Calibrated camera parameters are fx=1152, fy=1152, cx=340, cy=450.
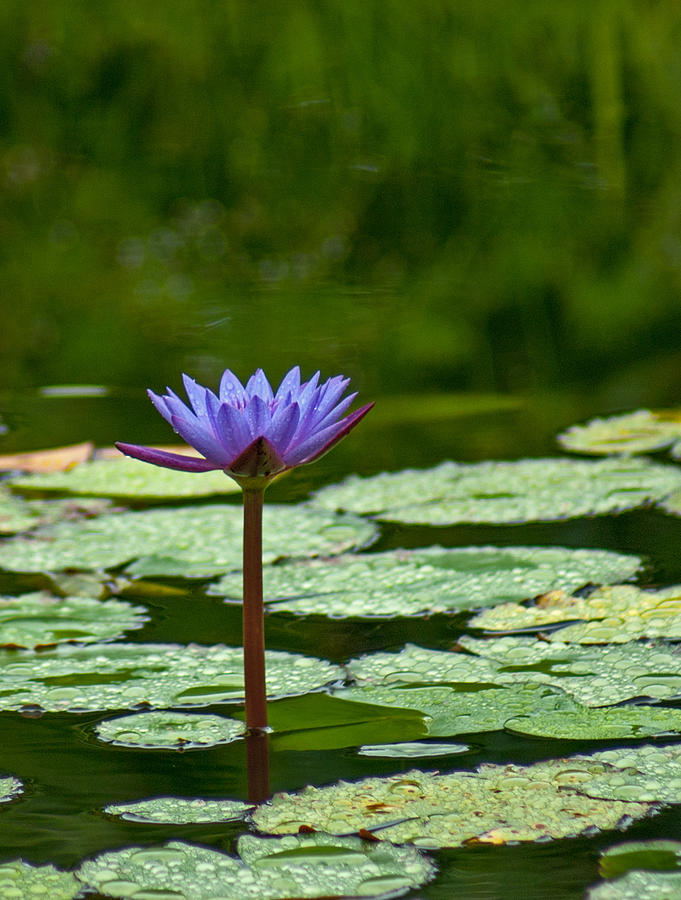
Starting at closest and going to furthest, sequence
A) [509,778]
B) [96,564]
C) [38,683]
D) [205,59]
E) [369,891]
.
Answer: [369,891] → [509,778] → [38,683] → [96,564] → [205,59]

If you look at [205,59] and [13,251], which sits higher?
[205,59]

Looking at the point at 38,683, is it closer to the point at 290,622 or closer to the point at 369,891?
the point at 290,622

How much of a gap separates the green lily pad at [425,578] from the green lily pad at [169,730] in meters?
0.27

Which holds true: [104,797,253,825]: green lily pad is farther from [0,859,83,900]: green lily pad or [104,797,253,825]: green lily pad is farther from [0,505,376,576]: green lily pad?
[0,505,376,576]: green lily pad

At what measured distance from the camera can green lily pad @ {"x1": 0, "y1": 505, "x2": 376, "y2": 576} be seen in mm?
1403

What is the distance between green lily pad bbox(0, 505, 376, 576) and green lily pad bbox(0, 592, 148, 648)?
0.38 ft

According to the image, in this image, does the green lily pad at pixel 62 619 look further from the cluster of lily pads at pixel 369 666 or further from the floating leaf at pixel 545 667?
the floating leaf at pixel 545 667

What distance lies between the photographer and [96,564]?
141cm

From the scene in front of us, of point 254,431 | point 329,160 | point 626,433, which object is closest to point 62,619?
point 254,431

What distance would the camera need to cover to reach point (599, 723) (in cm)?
89

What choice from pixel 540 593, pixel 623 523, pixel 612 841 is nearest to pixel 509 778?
pixel 612 841

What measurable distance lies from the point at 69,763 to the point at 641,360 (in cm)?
201

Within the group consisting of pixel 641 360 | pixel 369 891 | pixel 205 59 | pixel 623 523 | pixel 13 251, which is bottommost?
pixel 369 891

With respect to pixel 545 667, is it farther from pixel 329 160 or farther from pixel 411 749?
pixel 329 160
